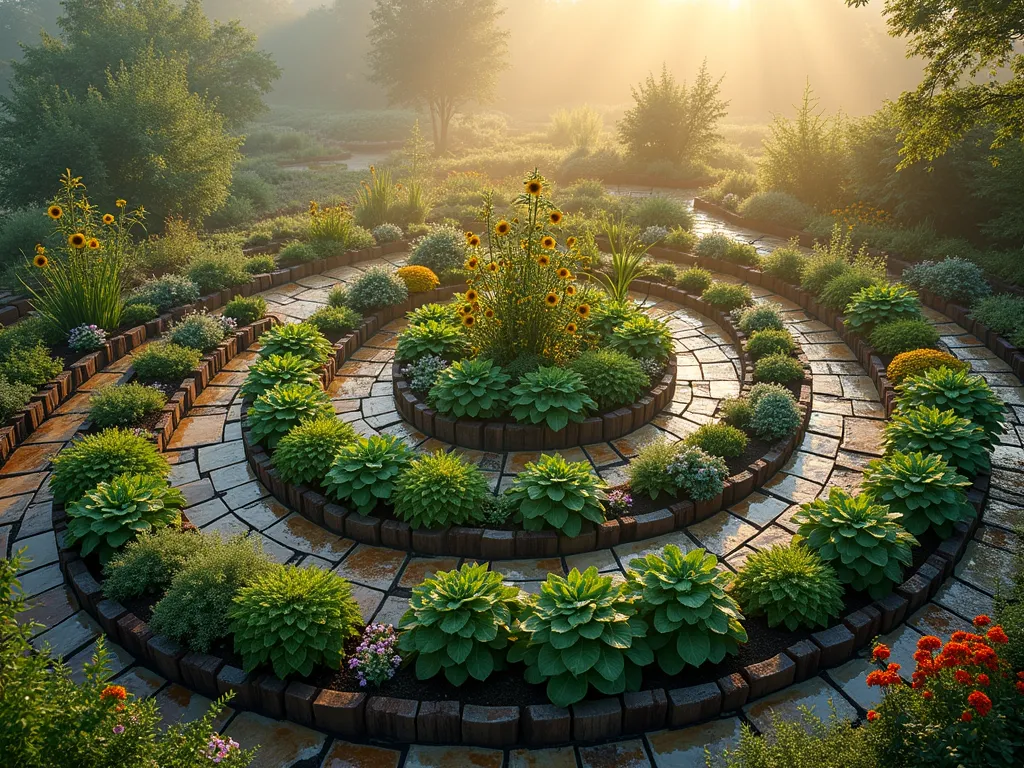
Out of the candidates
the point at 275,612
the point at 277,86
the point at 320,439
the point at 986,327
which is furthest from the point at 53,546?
the point at 277,86

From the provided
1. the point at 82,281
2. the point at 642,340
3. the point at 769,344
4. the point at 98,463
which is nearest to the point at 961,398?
the point at 769,344

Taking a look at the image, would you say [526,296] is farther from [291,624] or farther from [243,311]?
[243,311]

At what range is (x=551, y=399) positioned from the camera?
5848 millimetres

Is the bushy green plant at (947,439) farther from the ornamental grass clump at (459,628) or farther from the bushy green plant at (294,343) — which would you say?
the bushy green plant at (294,343)

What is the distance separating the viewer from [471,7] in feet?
81.6

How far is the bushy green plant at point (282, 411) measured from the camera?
571 cm

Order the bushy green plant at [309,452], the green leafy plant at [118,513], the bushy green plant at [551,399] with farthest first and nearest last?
the bushy green plant at [551,399] < the bushy green plant at [309,452] < the green leafy plant at [118,513]

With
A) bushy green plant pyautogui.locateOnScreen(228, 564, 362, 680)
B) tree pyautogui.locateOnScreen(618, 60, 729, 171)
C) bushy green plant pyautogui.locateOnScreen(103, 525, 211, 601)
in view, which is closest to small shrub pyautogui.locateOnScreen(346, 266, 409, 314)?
bushy green plant pyautogui.locateOnScreen(103, 525, 211, 601)

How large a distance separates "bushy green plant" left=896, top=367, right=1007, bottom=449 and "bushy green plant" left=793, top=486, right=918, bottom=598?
5.23ft

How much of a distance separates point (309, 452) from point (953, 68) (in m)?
8.13

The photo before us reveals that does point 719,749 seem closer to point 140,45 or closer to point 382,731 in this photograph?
point 382,731

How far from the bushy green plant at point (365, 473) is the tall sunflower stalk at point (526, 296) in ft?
5.42

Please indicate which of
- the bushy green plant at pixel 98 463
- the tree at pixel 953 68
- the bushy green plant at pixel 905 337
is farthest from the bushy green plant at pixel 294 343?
the tree at pixel 953 68

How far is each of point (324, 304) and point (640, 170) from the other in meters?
10.3
